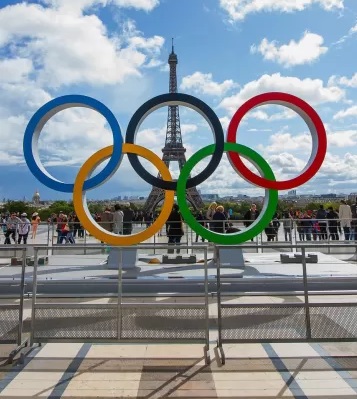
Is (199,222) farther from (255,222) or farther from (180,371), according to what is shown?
(180,371)

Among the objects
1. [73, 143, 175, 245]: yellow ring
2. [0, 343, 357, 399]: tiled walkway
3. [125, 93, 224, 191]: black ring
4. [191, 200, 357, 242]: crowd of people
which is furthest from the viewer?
[191, 200, 357, 242]: crowd of people

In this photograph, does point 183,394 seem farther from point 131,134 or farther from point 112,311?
point 131,134

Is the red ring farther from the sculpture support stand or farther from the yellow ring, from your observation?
the sculpture support stand

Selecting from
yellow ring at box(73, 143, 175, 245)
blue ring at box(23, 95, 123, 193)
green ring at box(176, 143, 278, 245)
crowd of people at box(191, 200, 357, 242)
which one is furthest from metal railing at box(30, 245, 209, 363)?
crowd of people at box(191, 200, 357, 242)

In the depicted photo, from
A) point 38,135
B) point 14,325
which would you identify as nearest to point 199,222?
point 38,135

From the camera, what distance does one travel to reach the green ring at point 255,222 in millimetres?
9633

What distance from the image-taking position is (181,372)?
15.4ft

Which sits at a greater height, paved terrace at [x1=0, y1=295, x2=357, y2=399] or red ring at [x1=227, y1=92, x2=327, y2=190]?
red ring at [x1=227, y1=92, x2=327, y2=190]

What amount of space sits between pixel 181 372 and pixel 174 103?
23.9 feet

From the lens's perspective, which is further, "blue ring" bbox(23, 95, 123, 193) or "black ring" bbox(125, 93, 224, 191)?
"black ring" bbox(125, 93, 224, 191)

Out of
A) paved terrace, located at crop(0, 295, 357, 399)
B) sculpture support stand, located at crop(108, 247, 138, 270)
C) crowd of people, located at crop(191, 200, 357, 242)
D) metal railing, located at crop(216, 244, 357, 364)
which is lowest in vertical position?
paved terrace, located at crop(0, 295, 357, 399)

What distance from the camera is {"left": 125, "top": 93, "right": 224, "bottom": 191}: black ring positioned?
9.85 meters

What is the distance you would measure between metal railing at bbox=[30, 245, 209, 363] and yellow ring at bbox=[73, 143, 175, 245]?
3.99 m

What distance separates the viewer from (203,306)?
17.6 feet
